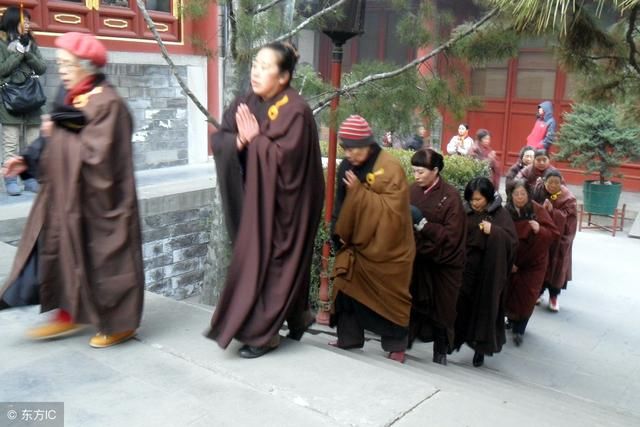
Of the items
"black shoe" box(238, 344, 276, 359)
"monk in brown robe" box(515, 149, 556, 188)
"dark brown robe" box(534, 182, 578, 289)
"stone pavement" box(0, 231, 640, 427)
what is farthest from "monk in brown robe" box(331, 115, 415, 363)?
"monk in brown robe" box(515, 149, 556, 188)

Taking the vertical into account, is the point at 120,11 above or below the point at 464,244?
above

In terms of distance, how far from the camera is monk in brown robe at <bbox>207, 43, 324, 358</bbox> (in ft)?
10.2

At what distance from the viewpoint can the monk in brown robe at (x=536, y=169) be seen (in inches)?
251

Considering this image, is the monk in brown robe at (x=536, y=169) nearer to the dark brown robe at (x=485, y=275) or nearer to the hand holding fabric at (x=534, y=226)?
the hand holding fabric at (x=534, y=226)

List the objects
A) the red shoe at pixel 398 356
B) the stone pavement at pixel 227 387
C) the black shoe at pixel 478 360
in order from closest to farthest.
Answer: the stone pavement at pixel 227 387, the red shoe at pixel 398 356, the black shoe at pixel 478 360

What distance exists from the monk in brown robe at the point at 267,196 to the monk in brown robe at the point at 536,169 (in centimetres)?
370

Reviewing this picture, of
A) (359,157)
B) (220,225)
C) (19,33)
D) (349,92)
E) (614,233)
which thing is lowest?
(614,233)

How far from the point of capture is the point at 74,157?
306 cm

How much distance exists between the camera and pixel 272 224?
124 inches

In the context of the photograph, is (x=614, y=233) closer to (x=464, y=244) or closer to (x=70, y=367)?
(x=464, y=244)

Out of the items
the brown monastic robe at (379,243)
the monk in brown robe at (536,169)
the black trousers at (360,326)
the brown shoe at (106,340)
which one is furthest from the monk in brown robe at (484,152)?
the brown shoe at (106,340)

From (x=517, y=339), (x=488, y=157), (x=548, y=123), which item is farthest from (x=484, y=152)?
(x=517, y=339)

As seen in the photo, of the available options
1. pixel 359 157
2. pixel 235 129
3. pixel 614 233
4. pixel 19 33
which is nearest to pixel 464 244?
pixel 359 157

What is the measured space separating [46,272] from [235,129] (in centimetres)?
117
